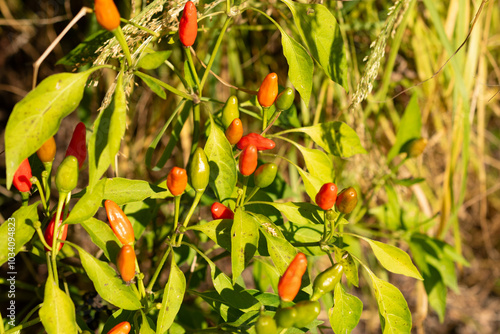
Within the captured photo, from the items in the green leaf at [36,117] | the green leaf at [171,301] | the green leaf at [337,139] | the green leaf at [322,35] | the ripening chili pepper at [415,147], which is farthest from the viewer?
the ripening chili pepper at [415,147]

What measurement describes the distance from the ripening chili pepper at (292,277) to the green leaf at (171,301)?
156 mm

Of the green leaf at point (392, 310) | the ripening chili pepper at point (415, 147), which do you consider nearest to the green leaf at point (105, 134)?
the green leaf at point (392, 310)

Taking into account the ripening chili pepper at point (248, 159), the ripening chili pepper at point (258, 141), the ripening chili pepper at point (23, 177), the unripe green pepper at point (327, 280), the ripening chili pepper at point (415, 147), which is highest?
the ripening chili pepper at point (23, 177)

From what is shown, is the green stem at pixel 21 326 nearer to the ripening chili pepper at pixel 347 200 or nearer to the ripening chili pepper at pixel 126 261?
the ripening chili pepper at pixel 126 261

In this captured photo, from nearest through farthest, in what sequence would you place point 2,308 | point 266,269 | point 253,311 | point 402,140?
1. point 253,311
2. point 266,269
3. point 402,140
4. point 2,308

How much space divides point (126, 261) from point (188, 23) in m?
0.36

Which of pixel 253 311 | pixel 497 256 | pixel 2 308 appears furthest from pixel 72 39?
pixel 497 256

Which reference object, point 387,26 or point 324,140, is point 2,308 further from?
point 387,26

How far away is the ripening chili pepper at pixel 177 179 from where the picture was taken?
610 millimetres

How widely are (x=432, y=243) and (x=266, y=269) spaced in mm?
482

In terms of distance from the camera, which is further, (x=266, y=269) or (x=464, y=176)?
(x=464, y=176)

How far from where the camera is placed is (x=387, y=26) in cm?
79

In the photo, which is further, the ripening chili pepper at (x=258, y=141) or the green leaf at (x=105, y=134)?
the ripening chili pepper at (x=258, y=141)

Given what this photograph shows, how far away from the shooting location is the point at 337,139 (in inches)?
31.9
